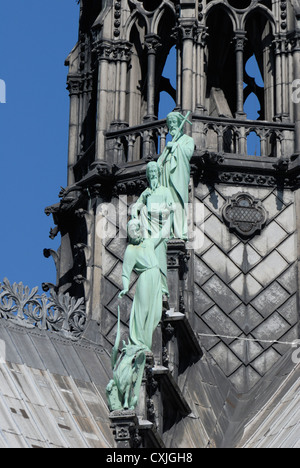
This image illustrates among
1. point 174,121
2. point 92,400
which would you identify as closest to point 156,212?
point 174,121

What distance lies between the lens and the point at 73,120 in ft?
197

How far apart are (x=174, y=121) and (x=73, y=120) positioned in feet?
20.8

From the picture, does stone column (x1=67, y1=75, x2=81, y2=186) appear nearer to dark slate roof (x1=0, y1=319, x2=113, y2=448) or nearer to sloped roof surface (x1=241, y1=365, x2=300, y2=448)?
dark slate roof (x1=0, y1=319, x2=113, y2=448)

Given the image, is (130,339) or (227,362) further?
(227,362)

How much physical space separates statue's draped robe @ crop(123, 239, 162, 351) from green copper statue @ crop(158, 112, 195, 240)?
4001 mm

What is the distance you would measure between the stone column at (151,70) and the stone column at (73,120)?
2.87 metres

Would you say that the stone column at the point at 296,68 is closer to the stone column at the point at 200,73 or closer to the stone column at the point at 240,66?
the stone column at the point at 240,66

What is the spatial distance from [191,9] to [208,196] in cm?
439

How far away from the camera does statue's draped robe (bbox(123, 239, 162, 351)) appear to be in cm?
4886

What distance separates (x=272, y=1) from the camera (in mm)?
58438

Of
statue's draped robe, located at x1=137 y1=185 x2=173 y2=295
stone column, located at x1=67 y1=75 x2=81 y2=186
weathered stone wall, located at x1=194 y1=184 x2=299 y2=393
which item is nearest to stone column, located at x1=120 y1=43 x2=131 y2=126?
stone column, located at x1=67 y1=75 x2=81 y2=186
